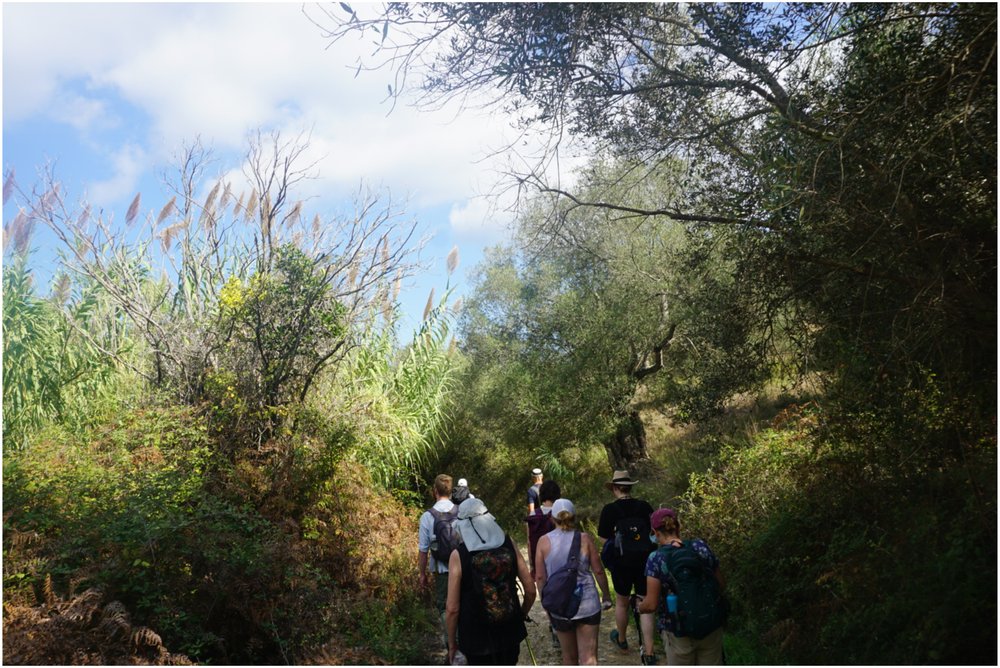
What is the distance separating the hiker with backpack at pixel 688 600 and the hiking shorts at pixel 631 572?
1592mm

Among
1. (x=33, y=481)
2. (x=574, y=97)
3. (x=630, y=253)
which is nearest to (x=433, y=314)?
(x=630, y=253)

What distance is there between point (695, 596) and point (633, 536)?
1.91 m

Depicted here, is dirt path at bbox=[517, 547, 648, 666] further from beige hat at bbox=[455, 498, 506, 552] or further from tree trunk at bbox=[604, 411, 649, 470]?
→ tree trunk at bbox=[604, 411, 649, 470]

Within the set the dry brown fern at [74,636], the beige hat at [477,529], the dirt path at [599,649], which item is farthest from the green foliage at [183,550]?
the beige hat at [477,529]

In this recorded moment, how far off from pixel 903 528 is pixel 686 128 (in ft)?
13.9

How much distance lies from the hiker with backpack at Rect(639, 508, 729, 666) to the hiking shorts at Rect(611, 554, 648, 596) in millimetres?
1592

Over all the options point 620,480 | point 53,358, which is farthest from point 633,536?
point 53,358

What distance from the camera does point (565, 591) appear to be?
548cm

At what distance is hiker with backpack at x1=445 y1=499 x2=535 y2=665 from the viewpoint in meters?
5.17

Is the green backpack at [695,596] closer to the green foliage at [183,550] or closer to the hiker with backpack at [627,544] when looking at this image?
the hiker with backpack at [627,544]

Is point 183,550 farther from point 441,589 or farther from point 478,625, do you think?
point 478,625

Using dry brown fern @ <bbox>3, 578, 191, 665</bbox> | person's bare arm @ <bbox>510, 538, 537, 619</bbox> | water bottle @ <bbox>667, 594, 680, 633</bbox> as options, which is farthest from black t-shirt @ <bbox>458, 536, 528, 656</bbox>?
dry brown fern @ <bbox>3, 578, 191, 665</bbox>

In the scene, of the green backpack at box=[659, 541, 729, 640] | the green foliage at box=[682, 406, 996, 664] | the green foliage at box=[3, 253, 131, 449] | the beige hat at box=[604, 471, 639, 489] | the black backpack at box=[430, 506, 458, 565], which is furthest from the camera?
the green foliage at box=[3, 253, 131, 449]

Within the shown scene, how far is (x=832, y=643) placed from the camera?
6211 millimetres
